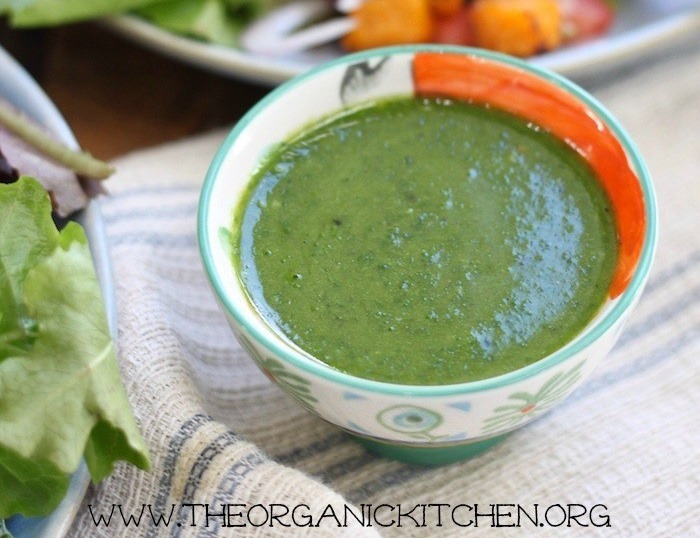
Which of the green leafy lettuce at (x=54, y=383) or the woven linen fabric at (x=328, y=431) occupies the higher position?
the green leafy lettuce at (x=54, y=383)

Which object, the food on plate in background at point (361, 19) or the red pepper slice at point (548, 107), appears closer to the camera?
the red pepper slice at point (548, 107)

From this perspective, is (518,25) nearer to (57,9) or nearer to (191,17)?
(191,17)

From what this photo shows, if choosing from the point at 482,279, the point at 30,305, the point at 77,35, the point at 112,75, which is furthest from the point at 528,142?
the point at 77,35

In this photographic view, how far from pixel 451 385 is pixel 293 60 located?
→ 1215 millimetres

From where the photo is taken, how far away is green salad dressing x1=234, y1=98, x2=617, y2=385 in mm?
1426

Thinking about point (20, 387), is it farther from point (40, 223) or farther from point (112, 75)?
point (112, 75)

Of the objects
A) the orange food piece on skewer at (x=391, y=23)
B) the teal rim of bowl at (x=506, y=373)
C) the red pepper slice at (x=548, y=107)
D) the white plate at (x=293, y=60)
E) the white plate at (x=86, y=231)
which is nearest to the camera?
the teal rim of bowl at (x=506, y=373)

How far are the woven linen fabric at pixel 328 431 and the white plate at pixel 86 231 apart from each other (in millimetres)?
70

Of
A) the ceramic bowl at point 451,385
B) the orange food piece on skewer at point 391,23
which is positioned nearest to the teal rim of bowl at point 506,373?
the ceramic bowl at point 451,385

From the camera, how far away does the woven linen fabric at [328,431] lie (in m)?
1.47

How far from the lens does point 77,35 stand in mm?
2488

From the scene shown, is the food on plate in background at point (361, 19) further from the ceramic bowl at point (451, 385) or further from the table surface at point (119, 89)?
the ceramic bowl at point (451, 385)

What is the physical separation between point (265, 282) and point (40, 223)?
0.34m

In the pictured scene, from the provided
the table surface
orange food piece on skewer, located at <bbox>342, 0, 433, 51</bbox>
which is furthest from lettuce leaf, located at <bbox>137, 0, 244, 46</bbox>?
orange food piece on skewer, located at <bbox>342, 0, 433, 51</bbox>
